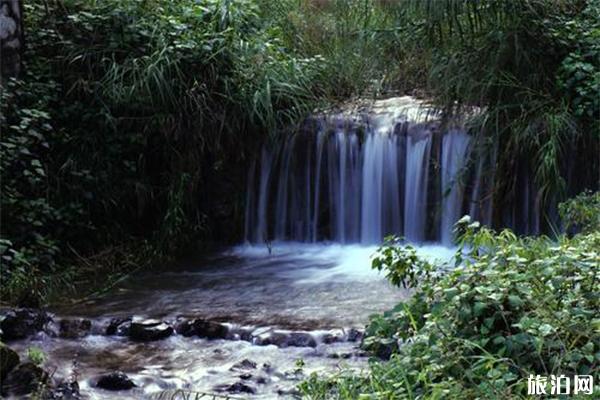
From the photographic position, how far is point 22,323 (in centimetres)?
570

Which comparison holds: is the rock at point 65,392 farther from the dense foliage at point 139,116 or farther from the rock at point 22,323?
the dense foliage at point 139,116

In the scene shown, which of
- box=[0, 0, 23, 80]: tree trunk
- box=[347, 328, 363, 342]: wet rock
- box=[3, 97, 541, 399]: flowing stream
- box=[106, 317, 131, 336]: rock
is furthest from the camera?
box=[0, 0, 23, 80]: tree trunk

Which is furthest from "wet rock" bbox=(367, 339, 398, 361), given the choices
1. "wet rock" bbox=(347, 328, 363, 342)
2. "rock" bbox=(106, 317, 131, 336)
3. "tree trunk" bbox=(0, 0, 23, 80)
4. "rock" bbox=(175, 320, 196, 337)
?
"tree trunk" bbox=(0, 0, 23, 80)

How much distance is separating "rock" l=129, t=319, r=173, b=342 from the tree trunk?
3012 millimetres

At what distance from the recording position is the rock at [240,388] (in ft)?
15.4

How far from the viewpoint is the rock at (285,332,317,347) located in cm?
549

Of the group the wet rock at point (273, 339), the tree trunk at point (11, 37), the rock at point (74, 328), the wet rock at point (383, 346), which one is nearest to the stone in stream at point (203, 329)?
the wet rock at point (273, 339)

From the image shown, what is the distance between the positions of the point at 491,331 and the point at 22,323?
3366 mm

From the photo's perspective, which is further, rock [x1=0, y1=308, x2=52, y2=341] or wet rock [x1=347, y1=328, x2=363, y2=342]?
rock [x1=0, y1=308, x2=52, y2=341]

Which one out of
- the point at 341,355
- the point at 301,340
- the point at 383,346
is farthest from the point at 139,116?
the point at 383,346

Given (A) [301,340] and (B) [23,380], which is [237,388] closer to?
(A) [301,340]

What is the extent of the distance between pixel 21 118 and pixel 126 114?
1.06 meters

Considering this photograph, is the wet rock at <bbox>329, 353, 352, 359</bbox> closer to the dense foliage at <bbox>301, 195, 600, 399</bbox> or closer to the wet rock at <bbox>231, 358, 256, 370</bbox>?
the wet rock at <bbox>231, 358, 256, 370</bbox>

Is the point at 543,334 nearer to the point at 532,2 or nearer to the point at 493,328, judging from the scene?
the point at 493,328
